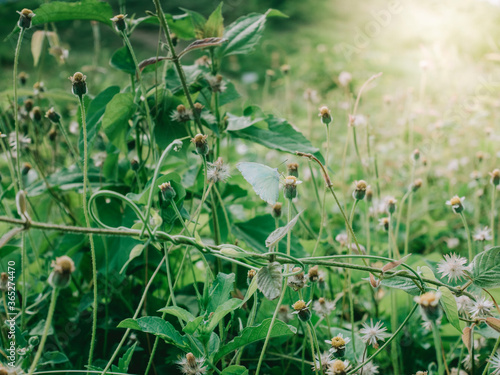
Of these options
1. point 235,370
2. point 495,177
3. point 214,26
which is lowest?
point 235,370

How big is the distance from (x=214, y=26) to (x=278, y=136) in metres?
0.18

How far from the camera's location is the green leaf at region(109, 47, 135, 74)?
23.4 inches

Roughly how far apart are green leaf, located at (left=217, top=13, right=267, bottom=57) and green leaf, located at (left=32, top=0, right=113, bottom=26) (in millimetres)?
164

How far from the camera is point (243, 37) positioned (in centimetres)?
62

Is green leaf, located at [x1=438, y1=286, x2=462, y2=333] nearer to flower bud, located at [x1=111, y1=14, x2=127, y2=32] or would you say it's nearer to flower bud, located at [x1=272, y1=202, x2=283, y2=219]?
flower bud, located at [x1=272, y1=202, x2=283, y2=219]

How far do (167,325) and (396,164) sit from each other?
3.65 feet

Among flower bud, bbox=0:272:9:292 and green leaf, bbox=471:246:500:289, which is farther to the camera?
flower bud, bbox=0:272:9:292

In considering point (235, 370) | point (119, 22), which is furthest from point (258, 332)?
point (119, 22)

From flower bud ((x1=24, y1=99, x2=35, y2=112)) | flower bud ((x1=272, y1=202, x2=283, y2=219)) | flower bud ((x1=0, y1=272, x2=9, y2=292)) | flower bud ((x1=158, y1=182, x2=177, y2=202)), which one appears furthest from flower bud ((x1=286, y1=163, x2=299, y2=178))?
flower bud ((x1=24, y1=99, x2=35, y2=112))

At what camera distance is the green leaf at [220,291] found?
0.44 meters

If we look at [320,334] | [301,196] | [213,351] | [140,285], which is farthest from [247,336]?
[301,196]

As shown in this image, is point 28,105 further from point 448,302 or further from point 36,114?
point 448,302

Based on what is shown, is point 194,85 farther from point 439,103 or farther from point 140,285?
point 439,103

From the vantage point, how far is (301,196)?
3.46ft
